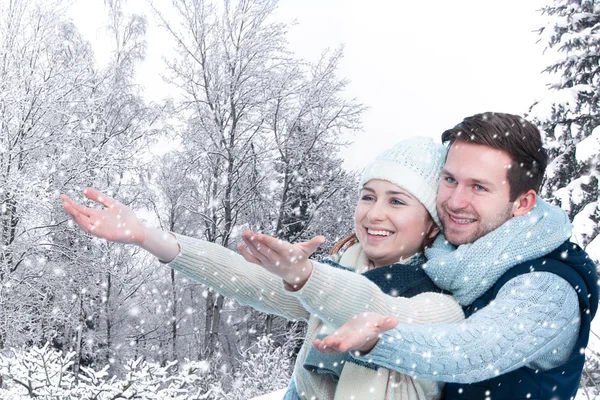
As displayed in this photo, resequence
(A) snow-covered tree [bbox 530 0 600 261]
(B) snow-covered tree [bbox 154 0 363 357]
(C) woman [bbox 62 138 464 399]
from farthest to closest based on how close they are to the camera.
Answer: (B) snow-covered tree [bbox 154 0 363 357], (A) snow-covered tree [bbox 530 0 600 261], (C) woman [bbox 62 138 464 399]

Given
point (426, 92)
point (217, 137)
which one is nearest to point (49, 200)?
point (217, 137)

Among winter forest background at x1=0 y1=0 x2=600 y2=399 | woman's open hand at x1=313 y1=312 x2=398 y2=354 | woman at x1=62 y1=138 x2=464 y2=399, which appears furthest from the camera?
winter forest background at x1=0 y1=0 x2=600 y2=399

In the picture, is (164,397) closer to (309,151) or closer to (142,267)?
(309,151)

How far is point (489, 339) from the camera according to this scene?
1286 mm

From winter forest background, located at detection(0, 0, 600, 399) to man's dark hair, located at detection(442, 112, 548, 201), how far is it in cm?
574

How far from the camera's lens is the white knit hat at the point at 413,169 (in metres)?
1.70

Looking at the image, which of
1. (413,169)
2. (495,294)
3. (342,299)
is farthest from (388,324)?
(413,169)

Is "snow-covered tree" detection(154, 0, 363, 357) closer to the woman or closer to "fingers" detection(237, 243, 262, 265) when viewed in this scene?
the woman

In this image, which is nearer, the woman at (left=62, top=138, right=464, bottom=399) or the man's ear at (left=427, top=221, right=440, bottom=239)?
the woman at (left=62, top=138, right=464, bottom=399)

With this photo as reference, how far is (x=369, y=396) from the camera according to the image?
144 cm

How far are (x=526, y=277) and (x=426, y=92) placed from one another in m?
40.4

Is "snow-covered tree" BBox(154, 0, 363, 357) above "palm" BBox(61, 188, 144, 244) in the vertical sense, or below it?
above

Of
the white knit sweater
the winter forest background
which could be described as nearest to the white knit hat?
the white knit sweater

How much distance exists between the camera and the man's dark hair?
5.26 ft
